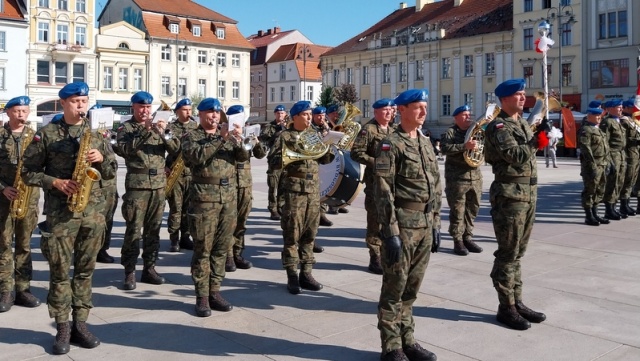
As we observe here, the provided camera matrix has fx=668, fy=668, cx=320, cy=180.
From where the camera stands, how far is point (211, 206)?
21.8 ft

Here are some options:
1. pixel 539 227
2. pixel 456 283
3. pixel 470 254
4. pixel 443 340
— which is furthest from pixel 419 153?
pixel 539 227

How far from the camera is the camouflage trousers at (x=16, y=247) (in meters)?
6.82

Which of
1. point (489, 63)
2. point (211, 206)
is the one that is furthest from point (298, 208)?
point (489, 63)

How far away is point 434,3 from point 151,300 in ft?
203

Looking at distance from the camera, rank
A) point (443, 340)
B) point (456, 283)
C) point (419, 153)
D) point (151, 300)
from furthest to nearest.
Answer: point (456, 283) → point (151, 300) → point (443, 340) → point (419, 153)

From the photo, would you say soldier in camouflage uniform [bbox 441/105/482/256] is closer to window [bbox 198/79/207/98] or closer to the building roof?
the building roof

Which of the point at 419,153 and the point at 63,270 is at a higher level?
the point at 419,153

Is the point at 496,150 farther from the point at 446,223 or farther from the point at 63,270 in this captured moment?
the point at 446,223

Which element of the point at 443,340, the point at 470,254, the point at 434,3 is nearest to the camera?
the point at 443,340

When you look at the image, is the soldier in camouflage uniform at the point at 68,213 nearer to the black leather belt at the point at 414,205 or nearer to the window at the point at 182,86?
the black leather belt at the point at 414,205

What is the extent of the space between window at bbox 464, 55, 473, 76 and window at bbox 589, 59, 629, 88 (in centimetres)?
1066

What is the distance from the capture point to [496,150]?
20.6ft

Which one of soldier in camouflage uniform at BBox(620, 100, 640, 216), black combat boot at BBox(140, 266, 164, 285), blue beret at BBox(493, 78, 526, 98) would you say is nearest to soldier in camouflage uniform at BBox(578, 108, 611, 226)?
soldier in camouflage uniform at BBox(620, 100, 640, 216)

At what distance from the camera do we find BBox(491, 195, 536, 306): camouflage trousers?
20.5 feet
